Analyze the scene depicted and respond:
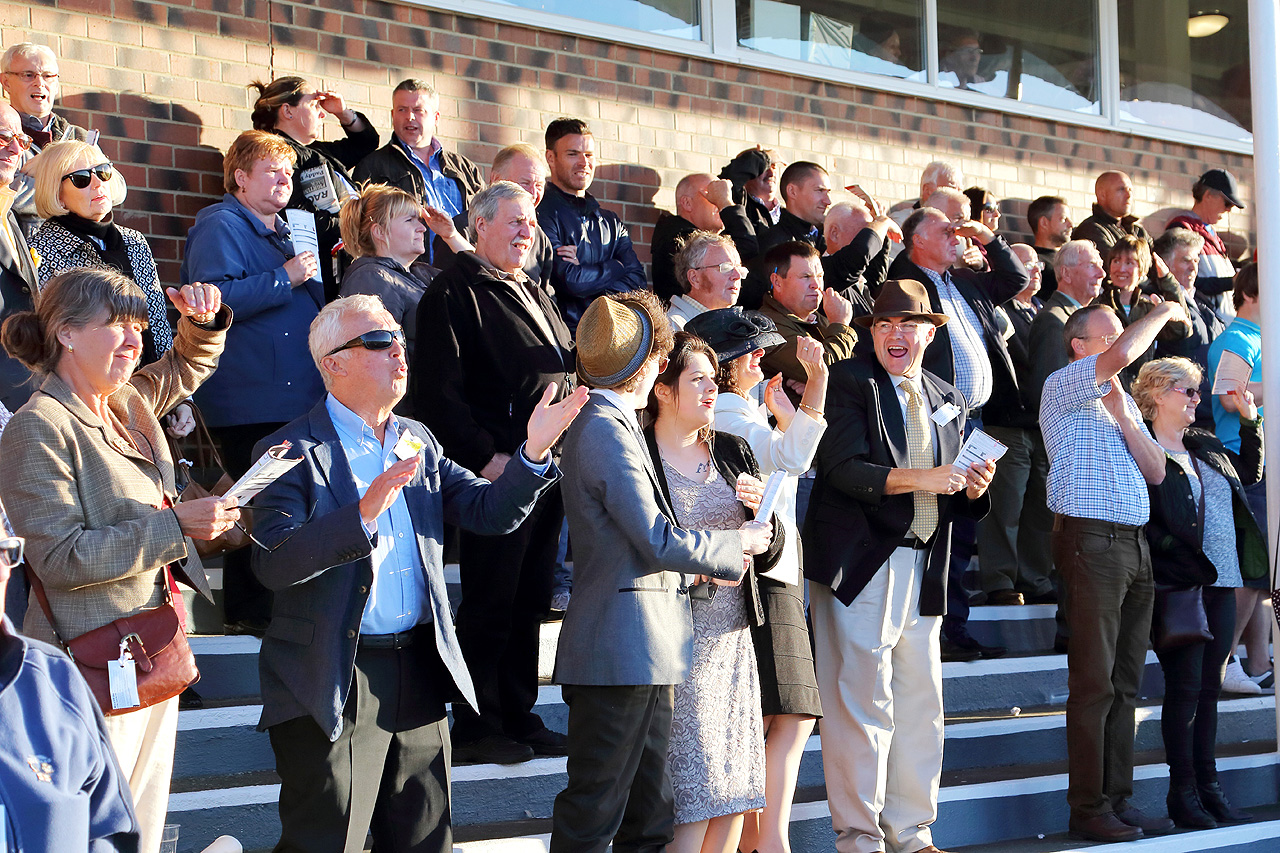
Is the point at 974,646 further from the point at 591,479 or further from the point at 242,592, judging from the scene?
the point at 242,592

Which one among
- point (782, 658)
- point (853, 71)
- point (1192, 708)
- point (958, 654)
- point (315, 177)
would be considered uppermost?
point (853, 71)

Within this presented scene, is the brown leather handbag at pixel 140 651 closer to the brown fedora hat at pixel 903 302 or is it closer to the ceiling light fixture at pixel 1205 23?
the brown fedora hat at pixel 903 302

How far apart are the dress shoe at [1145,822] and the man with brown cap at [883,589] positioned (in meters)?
0.88

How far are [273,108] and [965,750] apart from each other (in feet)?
12.6

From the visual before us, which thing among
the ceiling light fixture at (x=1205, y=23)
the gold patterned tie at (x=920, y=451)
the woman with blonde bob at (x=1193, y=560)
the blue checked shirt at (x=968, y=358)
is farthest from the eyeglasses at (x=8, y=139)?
the ceiling light fixture at (x=1205, y=23)

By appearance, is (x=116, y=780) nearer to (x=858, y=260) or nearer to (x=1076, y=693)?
(x=1076, y=693)

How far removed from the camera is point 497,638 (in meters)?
4.34

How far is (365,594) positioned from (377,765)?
1.26 ft

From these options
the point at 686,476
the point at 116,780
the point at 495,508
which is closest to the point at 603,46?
the point at 686,476

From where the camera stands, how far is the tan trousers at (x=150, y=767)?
9.98 ft

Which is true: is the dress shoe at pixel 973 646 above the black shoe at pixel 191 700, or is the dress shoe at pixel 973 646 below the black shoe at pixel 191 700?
below

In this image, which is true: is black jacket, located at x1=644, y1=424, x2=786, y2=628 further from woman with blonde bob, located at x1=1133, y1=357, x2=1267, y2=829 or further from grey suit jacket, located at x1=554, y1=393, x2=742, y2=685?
woman with blonde bob, located at x1=1133, y1=357, x2=1267, y2=829

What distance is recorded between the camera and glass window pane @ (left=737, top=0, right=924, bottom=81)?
26.9 ft

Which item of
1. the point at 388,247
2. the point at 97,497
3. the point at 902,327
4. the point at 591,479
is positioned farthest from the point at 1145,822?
the point at 97,497
